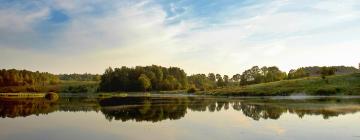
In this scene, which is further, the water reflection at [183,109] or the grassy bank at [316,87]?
the grassy bank at [316,87]

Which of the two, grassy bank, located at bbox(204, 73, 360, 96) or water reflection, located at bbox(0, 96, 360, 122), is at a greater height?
grassy bank, located at bbox(204, 73, 360, 96)

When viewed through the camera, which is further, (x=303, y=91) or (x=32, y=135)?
(x=303, y=91)

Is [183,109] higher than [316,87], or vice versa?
[316,87]

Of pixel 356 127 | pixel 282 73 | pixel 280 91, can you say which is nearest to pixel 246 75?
pixel 282 73

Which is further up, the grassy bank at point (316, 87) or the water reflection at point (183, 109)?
the grassy bank at point (316, 87)

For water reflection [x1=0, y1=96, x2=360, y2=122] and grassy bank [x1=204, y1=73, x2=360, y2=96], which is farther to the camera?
grassy bank [x1=204, y1=73, x2=360, y2=96]

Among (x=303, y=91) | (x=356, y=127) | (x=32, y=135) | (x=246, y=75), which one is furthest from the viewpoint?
(x=246, y=75)

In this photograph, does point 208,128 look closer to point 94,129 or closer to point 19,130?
point 94,129

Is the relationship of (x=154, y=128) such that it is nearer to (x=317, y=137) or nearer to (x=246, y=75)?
(x=317, y=137)

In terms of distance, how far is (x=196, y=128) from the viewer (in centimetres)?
3284

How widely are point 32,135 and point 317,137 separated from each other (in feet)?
62.6

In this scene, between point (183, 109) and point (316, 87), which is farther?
point (316, 87)

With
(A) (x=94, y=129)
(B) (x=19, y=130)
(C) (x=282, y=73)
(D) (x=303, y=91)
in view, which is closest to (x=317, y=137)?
(A) (x=94, y=129)

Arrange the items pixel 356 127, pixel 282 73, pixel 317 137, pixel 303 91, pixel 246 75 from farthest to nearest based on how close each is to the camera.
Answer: pixel 246 75 → pixel 282 73 → pixel 303 91 → pixel 356 127 → pixel 317 137
